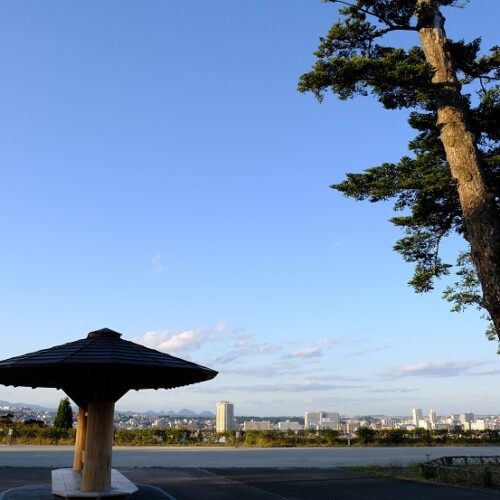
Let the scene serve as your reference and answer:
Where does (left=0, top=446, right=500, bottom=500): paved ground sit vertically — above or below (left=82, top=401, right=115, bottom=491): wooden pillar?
below

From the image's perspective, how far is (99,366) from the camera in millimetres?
8172

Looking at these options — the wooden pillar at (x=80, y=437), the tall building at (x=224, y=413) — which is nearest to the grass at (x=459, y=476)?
the wooden pillar at (x=80, y=437)

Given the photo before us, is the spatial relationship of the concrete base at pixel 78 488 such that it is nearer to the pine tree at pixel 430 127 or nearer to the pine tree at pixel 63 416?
the pine tree at pixel 430 127

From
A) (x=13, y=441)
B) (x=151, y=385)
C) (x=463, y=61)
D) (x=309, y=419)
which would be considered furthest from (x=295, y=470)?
(x=309, y=419)

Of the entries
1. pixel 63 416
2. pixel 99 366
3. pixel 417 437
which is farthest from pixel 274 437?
pixel 99 366

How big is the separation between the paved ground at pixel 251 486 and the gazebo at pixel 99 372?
1787mm

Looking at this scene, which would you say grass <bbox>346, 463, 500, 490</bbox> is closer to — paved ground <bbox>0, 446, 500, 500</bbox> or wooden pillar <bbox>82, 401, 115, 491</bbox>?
paved ground <bbox>0, 446, 500, 500</bbox>

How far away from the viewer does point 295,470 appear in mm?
16172

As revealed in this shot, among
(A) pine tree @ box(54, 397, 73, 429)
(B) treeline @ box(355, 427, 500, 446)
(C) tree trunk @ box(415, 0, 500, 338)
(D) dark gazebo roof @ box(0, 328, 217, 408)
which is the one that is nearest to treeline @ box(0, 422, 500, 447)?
(B) treeline @ box(355, 427, 500, 446)

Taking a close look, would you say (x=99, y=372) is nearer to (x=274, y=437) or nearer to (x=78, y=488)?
(x=78, y=488)

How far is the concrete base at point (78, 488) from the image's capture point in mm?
8312

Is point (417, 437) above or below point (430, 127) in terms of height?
below

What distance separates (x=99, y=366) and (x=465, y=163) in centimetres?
1049

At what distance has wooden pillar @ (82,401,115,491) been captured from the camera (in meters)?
8.62
